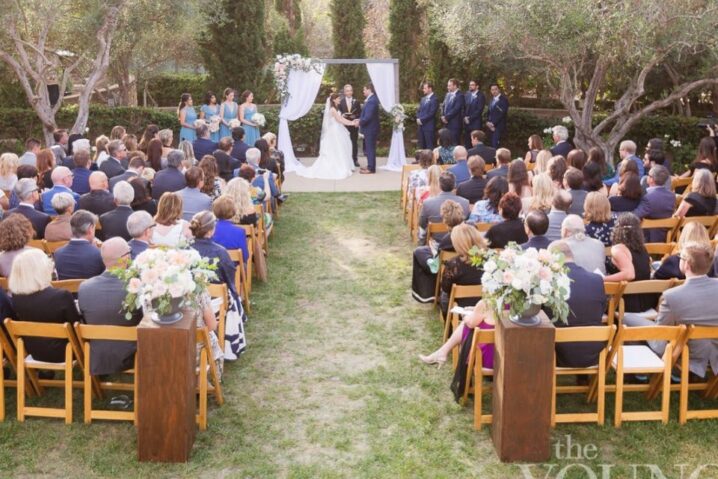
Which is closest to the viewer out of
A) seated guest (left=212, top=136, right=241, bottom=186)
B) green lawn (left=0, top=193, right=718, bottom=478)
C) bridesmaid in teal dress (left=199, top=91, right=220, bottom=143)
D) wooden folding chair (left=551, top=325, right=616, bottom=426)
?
green lawn (left=0, top=193, right=718, bottom=478)

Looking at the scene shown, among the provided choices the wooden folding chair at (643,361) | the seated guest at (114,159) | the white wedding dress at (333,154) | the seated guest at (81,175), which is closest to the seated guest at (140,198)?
the seated guest at (81,175)

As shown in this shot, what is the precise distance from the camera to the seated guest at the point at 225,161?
1126cm

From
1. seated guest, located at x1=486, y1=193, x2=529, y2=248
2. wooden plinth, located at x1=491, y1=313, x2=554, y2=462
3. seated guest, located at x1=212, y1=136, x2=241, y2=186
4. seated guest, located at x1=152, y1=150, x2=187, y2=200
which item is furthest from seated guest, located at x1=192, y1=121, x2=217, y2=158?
wooden plinth, located at x1=491, y1=313, x2=554, y2=462

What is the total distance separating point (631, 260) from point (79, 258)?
4.51m

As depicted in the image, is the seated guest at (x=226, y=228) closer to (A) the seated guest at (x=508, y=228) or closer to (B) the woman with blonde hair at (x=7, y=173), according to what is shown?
(A) the seated guest at (x=508, y=228)

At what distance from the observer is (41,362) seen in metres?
5.84

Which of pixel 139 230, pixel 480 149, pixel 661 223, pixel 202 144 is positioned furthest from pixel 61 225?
pixel 480 149

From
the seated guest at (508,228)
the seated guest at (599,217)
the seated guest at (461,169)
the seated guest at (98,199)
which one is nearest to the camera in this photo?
the seated guest at (599,217)

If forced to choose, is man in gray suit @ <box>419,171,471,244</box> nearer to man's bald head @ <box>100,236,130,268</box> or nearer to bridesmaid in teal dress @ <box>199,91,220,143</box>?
man's bald head @ <box>100,236,130,268</box>

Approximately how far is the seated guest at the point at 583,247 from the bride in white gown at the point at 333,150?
888 cm

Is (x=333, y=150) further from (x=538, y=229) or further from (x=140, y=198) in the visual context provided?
(x=538, y=229)

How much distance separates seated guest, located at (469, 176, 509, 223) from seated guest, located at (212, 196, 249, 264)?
2508 mm

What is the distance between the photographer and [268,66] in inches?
772

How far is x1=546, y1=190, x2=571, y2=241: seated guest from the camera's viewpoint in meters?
7.82
